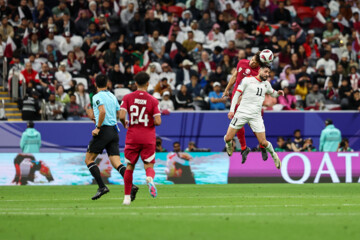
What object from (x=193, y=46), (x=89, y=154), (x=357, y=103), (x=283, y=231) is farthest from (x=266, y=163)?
(x=283, y=231)

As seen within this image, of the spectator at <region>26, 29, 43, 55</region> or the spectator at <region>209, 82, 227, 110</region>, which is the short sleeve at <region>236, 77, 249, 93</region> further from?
the spectator at <region>26, 29, 43, 55</region>

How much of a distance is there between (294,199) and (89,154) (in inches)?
162

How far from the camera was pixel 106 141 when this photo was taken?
15.1 meters

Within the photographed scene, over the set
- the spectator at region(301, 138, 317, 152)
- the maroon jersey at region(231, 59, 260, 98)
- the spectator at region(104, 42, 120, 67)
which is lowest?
the spectator at region(301, 138, 317, 152)

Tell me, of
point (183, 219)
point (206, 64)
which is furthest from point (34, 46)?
point (183, 219)

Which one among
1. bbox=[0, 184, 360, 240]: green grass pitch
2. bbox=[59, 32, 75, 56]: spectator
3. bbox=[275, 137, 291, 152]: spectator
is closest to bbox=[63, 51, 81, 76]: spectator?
bbox=[59, 32, 75, 56]: spectator

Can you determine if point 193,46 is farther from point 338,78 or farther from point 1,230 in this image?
point 1,230

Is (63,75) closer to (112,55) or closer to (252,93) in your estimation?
(112,55)

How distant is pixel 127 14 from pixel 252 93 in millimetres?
14933

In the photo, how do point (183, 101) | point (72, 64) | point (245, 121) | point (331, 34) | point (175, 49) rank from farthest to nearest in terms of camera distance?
point (331, 34), point (175, 49), point (72, 64), point (183, 101), point (245, 121)

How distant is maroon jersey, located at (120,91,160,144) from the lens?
1276 centimetres

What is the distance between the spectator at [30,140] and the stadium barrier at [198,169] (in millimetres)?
1338

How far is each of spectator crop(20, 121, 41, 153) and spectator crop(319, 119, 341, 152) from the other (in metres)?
9.24

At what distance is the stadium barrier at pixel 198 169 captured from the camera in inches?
921
